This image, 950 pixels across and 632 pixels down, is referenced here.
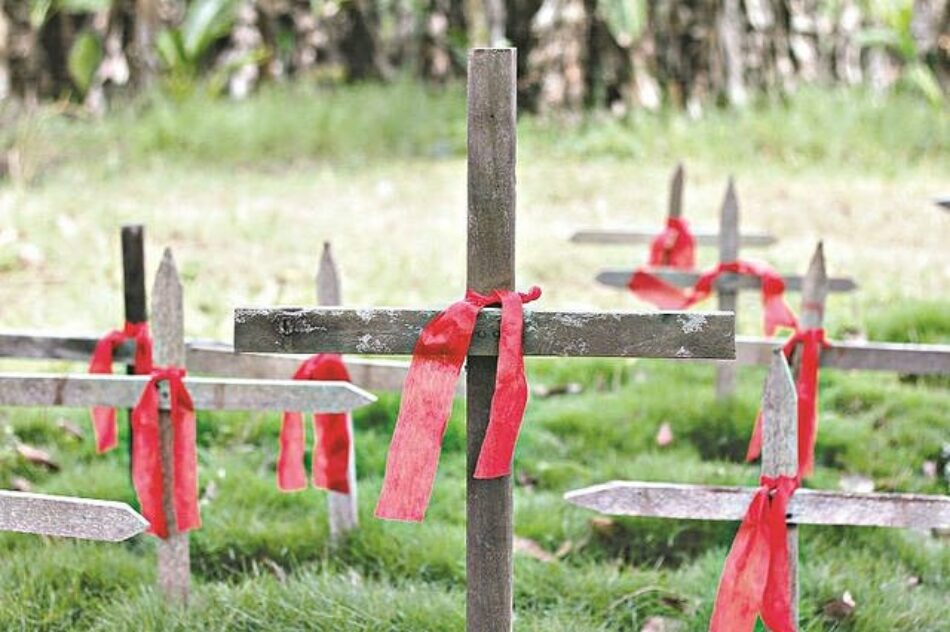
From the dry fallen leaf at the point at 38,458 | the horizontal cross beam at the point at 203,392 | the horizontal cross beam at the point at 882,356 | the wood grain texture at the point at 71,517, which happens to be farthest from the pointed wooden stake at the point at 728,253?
the wood grain texture at the point at 71,517

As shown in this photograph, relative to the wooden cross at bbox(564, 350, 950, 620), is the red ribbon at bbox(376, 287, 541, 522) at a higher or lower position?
higher

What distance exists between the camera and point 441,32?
12625mm

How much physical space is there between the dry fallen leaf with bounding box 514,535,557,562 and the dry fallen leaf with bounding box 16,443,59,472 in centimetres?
171

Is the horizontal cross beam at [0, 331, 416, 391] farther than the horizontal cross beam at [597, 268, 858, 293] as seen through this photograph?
No

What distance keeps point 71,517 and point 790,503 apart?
5.19 ft

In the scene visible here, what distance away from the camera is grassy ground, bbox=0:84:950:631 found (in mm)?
3727

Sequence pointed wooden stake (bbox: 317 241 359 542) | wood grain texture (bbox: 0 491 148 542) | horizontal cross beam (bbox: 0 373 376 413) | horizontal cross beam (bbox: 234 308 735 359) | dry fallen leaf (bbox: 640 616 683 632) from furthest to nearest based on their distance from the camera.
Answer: pointed wooden stake (bbox: 317 241 359 542) → dry fallen leaf (bbox: 640 616 683 632) → horizontal cross beam (bbox: 0 373 376 413) → wood grain texture (bbox: 0 491 148 542) → horizontal cross beam (bbox: 234 308 735 359)

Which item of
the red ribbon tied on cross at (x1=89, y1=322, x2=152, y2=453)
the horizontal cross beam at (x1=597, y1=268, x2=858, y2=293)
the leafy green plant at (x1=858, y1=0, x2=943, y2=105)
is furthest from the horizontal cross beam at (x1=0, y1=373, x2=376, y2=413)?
the leafy green plant at (x1=858, y1=0, x2=943, y2=105)

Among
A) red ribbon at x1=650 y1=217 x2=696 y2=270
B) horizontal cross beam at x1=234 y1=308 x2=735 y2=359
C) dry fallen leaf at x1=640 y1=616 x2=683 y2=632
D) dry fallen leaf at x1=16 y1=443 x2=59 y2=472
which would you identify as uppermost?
red ribbon at x1=650 y1=217 x2=696 y2=270

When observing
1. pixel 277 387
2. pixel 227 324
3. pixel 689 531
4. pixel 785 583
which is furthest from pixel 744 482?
pixel 227 324

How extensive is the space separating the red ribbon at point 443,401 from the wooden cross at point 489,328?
0.13ft

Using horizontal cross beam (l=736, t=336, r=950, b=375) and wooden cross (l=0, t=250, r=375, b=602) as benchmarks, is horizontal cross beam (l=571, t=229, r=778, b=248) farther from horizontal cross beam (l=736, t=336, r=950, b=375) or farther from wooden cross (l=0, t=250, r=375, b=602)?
wooden cross (l=0, t=250, r=375, b=602)

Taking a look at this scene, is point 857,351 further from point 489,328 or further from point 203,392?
point 203,392

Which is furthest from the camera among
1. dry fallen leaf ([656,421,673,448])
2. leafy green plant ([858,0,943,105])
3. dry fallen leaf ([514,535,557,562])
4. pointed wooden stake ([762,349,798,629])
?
leafy green plant ([858,0,943,105])
